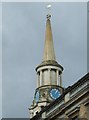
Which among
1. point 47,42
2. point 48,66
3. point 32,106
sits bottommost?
point 32,106

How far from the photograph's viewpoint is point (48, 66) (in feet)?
240

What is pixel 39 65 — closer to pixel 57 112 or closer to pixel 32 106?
pixel 32 106

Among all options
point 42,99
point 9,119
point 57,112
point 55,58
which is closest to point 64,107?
point 57,112

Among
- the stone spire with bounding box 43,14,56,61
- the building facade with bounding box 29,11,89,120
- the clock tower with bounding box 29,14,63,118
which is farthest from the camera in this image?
the stone spire with bounding box 43,14,56,61

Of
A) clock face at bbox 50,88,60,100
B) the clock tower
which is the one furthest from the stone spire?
clock face at bbox 50,88,60,100

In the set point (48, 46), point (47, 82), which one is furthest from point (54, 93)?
point (48, 46)

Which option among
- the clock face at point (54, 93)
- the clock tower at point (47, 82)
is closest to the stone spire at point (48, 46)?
the clock tower at point (47, 82)

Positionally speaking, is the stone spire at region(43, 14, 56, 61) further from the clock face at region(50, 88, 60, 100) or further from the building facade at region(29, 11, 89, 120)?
the clock face at region(50, 88, 60, 100)

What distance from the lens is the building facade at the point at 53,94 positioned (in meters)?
42.1

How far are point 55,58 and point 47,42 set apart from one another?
3487mm

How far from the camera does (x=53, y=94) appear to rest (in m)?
71.5

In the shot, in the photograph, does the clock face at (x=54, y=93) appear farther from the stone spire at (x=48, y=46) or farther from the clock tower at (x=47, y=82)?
the stone spire at (x=48, y=46)

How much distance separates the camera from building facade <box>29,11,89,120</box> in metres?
42.1

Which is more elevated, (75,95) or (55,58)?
(55,58)
